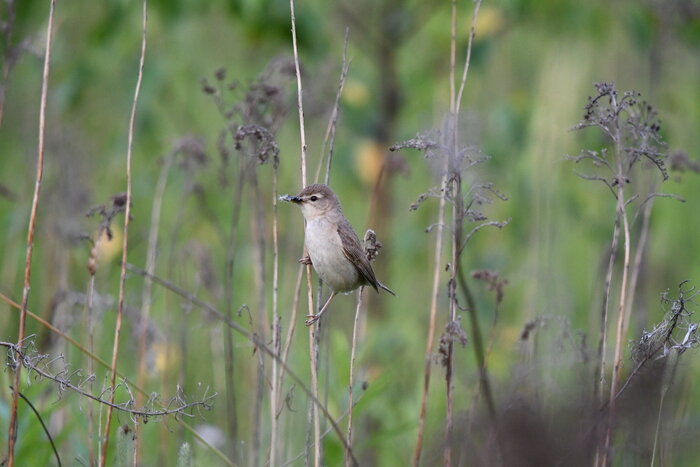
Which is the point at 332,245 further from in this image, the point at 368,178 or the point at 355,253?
the point at 368,178

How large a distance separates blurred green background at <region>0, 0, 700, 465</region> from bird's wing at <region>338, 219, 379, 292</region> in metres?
0.49

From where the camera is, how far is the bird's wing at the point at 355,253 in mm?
3641

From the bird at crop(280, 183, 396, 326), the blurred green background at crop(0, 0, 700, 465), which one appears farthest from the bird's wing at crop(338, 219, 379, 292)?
the blurred green background at crop(0, 0, 700, 465)

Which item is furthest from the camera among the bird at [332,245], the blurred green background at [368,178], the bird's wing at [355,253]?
the blurred green background at [368,178]

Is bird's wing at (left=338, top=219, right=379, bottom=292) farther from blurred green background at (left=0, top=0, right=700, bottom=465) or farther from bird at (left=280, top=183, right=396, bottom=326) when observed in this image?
blurred green background at (left=0, top=0, right=700, bottom=465)

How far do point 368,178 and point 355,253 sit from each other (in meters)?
1.95

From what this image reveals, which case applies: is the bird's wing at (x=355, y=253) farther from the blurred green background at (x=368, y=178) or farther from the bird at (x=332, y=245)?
the blurred green background at (x=368, y=178)

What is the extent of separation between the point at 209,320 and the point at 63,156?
116 cm

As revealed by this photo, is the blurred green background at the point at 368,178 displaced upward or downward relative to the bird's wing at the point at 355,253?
upward

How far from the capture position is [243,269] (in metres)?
6.12

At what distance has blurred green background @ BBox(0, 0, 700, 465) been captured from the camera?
4.65 meters

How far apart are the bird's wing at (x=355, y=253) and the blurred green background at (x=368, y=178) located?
490mm

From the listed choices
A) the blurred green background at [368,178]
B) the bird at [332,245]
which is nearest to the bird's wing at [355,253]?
the bird at [332,245]

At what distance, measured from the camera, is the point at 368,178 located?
560 centimetres
